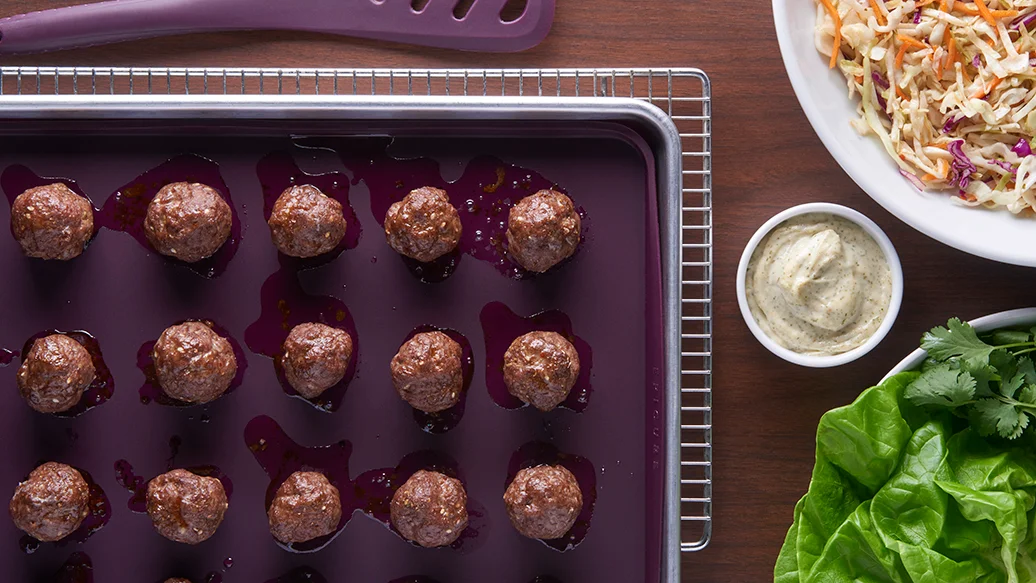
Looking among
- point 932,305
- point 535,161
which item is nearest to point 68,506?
point 535,161

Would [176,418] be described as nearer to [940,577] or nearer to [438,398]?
[438,398]

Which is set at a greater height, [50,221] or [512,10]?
[512,10]

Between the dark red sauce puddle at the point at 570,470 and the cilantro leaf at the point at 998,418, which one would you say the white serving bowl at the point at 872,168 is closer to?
the cilantro leaf at the point at 998,418

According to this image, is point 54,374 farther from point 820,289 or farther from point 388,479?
point 820,289

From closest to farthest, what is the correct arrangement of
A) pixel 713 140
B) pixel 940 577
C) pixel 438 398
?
pixel 940 577
pixel 438 398
pixel 713 140

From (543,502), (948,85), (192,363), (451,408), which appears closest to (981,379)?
(948,85)

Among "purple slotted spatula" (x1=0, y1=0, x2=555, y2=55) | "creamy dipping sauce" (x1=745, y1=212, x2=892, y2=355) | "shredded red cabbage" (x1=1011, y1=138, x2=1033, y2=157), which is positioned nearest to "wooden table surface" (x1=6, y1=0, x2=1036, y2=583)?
"purple slotted spatula" (x1=0, y1=0, x2=555, y2=55)
